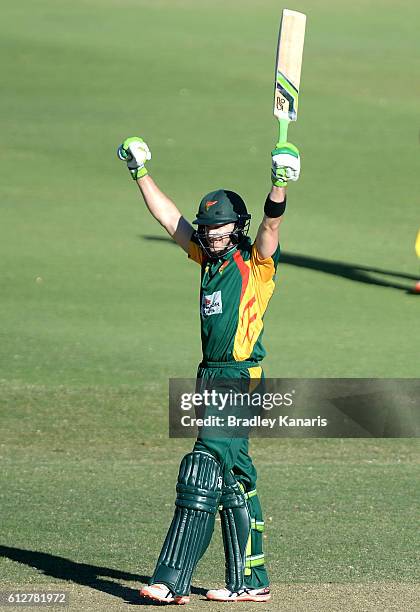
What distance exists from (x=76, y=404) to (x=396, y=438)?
9.08 ft

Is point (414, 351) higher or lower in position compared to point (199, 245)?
higher

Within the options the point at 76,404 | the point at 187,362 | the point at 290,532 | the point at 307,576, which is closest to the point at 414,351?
the point at 187,362

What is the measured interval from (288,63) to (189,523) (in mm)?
2448

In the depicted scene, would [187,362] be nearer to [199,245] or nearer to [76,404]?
[76,404]

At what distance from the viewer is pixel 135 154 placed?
22.6 ft

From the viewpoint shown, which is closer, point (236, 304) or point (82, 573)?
point (236, 304)

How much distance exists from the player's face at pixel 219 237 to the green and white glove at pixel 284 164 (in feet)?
1.50

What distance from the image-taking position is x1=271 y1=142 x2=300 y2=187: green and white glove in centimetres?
607

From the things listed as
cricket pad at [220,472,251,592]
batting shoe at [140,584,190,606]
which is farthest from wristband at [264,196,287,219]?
batting shoe at [140,584,190,606]

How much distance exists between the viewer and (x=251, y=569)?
21.0 feet

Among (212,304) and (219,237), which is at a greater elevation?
(219,237)

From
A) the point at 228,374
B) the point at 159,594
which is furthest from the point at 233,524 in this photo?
the point at 228,374

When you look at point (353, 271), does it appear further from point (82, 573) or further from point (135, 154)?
point (82, 573)

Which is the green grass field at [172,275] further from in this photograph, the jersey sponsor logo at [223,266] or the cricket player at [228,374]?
the jersey sponsor logo at [223,266]
